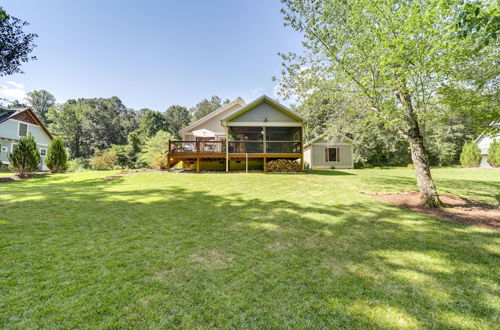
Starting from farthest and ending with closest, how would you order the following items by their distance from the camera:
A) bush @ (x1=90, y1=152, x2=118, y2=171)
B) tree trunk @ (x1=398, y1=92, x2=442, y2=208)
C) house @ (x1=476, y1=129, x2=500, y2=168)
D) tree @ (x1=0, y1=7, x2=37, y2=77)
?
1. bush @ (x1=90, y1=152, x2=118, y2=171)
2. house @ (x1=476, y1=129, x2=500, y2=168)
3. tree @ (x1=0, y1=7, x2=37, y2=77)
4. tree trunk @ (x1=398, y1=92, x2=442, y2=208)

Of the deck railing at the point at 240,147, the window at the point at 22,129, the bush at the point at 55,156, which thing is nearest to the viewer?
the deck railing at the point at 240,147

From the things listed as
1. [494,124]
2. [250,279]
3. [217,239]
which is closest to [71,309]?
[250,279]

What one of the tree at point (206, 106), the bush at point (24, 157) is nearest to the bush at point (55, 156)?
the bush at point (24, 157)

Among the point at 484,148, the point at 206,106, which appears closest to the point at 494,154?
the point at 484,148

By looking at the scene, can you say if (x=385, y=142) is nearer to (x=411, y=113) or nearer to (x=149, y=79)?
(x=411, y=113)

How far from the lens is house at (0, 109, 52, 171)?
21.5 meters

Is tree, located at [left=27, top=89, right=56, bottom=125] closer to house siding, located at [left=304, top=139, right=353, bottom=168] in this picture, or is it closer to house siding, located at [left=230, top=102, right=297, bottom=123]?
house siding, located at [left=230, top=102, right=297, bottom=123]

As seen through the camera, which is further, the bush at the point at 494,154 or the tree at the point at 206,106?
the tree at the point at 206,106

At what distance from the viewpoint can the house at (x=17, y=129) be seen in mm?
21531

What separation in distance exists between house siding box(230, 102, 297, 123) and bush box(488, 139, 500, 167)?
22507 mm

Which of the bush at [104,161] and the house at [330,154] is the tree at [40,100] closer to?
the bush at [104,161]

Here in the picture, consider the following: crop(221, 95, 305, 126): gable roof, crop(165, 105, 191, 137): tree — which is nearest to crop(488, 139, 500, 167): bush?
crop(221, 95, 305, 126): gable roof

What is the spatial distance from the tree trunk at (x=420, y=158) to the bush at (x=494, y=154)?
2273 cm

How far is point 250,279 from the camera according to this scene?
8.51ft
